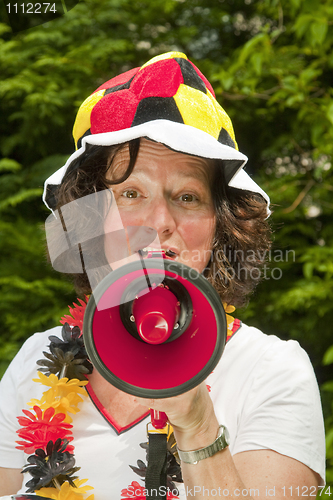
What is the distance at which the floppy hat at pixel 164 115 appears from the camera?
3.67 feet

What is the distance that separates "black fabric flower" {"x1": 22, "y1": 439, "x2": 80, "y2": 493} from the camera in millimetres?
1190

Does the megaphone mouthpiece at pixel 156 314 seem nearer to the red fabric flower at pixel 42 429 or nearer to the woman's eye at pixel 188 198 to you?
the woman's eye at pixel 188 198

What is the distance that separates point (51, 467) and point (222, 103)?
2.35m

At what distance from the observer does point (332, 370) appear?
3.00 metres

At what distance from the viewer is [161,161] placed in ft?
3.98

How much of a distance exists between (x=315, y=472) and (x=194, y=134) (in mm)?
818

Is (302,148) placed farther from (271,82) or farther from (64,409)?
(64,409)

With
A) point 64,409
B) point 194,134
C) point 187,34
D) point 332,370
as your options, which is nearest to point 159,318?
point 194,134

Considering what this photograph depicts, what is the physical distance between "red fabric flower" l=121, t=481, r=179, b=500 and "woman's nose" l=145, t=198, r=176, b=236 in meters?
0.60

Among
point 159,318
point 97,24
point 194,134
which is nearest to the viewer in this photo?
point 159,318

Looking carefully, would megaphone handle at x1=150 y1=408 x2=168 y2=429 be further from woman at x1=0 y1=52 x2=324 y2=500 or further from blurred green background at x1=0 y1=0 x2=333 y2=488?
blurred green background at x1=0 y1=0 x2=333 y2=488

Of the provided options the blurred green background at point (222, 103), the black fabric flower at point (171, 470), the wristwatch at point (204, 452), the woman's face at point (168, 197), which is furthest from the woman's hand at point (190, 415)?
the blurred green background at point (222, 103)

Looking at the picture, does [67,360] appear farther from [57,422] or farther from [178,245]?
[178,245]

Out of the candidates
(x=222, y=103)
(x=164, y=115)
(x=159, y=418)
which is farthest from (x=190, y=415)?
(x=222, y=103)
